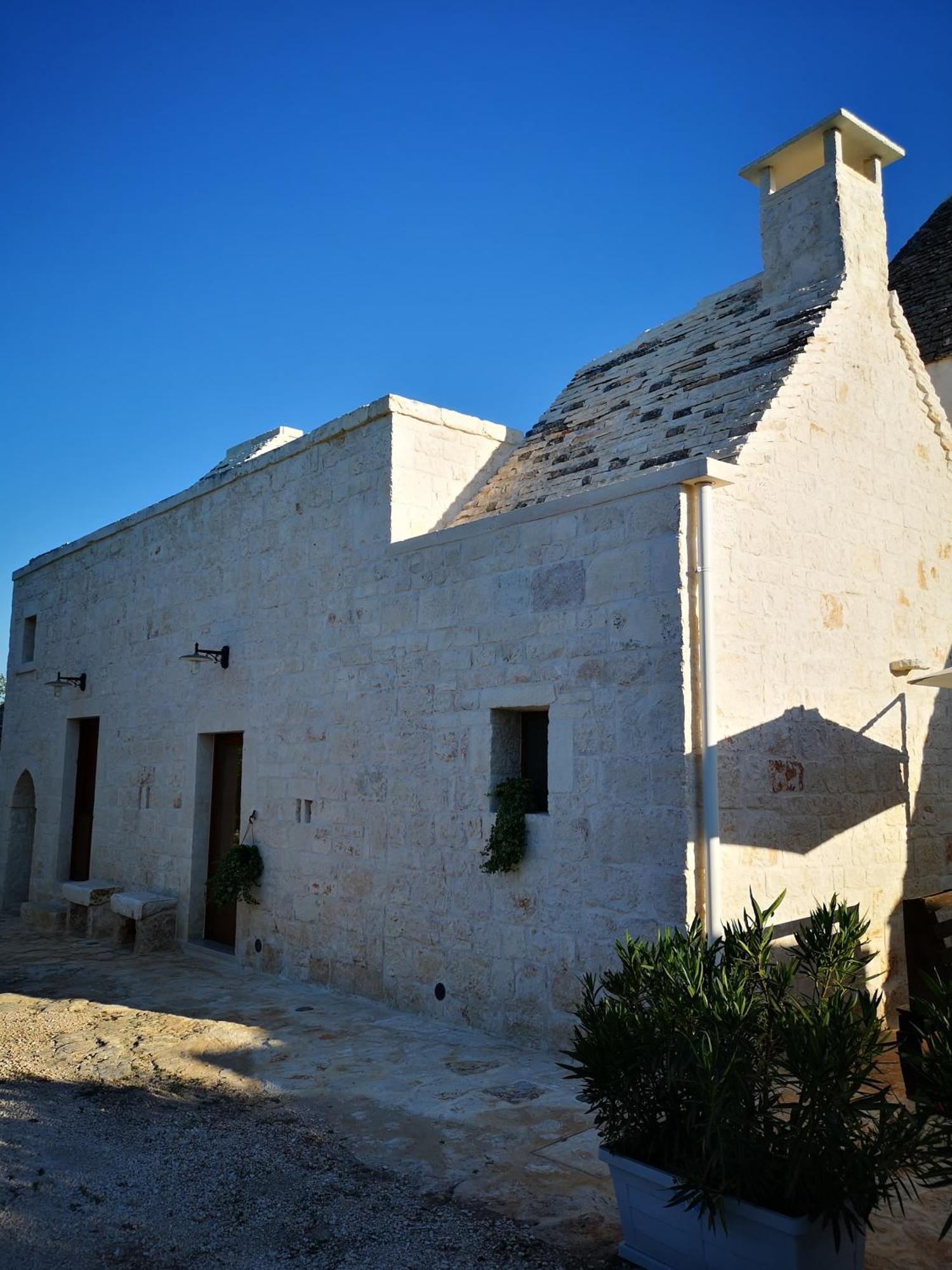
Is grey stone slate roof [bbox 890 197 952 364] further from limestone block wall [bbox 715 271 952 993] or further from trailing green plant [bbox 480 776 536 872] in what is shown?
trailing green plant [bbox 480 776 536 872]

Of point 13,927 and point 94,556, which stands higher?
point 94,556

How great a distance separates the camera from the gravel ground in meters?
3.27

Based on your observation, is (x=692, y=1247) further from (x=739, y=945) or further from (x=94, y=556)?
(x=94, y=556)

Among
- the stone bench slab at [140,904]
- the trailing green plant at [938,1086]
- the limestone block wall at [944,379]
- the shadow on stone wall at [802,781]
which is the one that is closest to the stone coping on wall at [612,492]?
the shadow on stone wall at [802,781]

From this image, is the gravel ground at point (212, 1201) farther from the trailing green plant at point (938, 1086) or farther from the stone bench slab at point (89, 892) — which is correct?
the stone bench slab at point (89, 892)

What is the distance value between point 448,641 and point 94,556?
295 inches

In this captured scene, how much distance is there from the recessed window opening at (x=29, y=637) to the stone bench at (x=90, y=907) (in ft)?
15.6

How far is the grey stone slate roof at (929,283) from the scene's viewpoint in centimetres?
901

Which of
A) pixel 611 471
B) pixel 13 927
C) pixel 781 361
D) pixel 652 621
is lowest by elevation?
pixel 13 927

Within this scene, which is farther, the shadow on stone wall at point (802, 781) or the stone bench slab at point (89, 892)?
the stone bench slab at point (89, 892)

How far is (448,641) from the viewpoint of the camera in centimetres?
674

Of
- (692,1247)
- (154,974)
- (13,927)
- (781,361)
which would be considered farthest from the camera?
(13,927)

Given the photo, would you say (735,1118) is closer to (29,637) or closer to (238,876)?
(238,876)

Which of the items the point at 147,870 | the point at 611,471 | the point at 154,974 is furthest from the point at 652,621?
the point at 147,870
